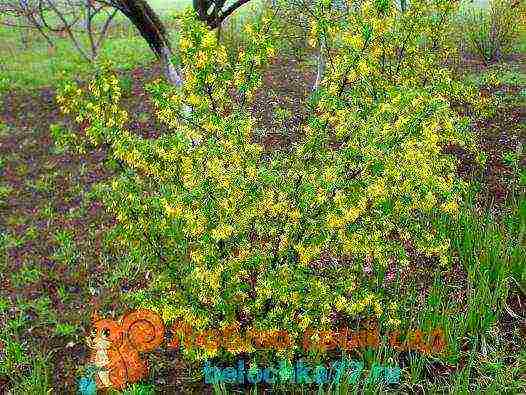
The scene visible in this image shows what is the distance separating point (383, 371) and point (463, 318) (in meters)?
0.71

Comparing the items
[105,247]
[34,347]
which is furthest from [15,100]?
[34,347]

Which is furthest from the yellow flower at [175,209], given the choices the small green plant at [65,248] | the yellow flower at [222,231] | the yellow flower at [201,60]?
the small green plant at [65,248]

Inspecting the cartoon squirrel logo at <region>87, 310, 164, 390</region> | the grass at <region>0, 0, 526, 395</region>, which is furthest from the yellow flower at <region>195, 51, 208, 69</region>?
the cartoon squirrel logo at <region>87, 310, 164, 390</region>

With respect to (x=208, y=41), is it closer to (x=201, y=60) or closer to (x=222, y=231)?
(x=201, y=60)

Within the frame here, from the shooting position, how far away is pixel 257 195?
3.12 m

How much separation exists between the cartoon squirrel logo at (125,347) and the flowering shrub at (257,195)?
0.80 m

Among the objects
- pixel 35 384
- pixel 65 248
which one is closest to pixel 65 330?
pixel 35 384

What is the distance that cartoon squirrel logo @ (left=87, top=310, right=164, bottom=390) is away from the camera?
3.99 m

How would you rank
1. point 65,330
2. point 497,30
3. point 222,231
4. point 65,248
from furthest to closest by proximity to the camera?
point 497,30
point 65,248
point 65,330
point 222,231

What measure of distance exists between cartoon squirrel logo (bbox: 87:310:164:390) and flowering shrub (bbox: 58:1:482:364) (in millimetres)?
795

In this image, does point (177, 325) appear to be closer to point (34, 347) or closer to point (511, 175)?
point (34, 347)

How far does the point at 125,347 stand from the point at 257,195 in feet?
5.72

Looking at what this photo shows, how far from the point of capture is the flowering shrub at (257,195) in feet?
10.0

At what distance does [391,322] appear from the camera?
3.46 meters
